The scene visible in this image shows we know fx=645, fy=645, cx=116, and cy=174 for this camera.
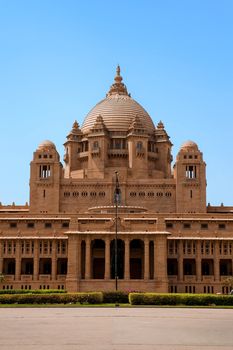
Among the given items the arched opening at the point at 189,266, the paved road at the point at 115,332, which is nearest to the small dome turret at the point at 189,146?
the arched opening at the point at 189,266

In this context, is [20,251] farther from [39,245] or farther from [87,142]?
[87,142]

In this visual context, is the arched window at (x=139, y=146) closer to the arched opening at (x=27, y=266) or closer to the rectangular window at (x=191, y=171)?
the rectangular window at (x=191, y=171)

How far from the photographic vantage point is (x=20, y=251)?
295 feet

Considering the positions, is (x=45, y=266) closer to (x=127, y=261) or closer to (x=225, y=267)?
(x=127, y=261)

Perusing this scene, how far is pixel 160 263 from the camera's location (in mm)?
83812

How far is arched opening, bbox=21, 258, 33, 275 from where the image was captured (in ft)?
304

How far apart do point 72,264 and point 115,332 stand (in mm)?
53776

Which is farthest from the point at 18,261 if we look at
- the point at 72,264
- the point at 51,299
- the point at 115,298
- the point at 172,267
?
the point at 51,299

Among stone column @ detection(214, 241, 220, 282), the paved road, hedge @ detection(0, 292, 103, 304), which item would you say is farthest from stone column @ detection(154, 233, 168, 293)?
the paved road

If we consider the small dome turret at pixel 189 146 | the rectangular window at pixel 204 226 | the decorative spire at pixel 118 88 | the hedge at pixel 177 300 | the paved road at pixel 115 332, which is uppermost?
the decorative spire at pixel 118 88

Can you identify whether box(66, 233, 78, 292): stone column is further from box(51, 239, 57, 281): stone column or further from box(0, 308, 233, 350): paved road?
box(0, 308, 233, 350): paved road

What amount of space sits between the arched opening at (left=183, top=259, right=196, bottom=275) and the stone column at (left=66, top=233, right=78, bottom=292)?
697 inches

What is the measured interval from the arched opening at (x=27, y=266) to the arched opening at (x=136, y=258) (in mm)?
14596

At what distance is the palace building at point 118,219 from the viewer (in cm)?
8556
